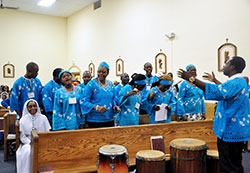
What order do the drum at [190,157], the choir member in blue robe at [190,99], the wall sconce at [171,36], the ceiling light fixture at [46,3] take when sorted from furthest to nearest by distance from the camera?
the ceiling light fixture at [46,3], the wall sconce at [171,36], the choir member in blue robe at [190,99], the drum at [190,157]

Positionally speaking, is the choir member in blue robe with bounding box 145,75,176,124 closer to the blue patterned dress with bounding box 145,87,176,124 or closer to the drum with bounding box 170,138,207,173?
the blue patterned dress with bounding box 145,87,176,124

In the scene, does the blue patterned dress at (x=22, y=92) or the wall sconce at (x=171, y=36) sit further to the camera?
the wall sconce at (x=171, y=36)

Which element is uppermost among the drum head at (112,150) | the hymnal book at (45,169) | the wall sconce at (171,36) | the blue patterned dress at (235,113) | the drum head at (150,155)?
the wall sconce at (171,36)

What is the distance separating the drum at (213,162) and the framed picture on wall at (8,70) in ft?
37.4

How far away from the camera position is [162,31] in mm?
7988

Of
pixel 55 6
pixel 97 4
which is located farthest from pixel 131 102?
pixel 55 6

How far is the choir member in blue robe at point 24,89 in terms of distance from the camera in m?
3.99

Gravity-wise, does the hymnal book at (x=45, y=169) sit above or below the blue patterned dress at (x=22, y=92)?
below

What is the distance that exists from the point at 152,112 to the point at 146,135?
58cm

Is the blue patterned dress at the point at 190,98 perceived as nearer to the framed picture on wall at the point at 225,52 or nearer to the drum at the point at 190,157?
the drum at the point at 190,157

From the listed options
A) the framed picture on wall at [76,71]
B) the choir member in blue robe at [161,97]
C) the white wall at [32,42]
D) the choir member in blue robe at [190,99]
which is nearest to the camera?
the choir member in blue robe at [161,97]

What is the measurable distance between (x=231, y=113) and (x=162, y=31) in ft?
19.1

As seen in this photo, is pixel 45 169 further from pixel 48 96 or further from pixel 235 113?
pixel 235 113

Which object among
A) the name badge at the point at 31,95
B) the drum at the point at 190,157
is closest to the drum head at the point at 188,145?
the drum at the point at 190,157
